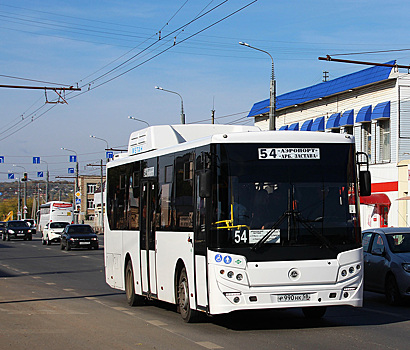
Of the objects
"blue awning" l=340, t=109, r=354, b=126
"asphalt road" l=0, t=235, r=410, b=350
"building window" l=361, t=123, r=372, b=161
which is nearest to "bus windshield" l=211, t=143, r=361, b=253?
"asphalt road" l=0, t=235, r=410, b=350

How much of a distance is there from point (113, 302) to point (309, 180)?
259 inches

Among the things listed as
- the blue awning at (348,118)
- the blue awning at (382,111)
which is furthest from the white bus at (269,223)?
the blue awning at (348,118)

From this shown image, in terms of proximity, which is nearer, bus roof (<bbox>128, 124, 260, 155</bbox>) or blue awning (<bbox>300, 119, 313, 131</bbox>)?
bus roof (<bbox>128, 124, 260, 155</bbox>)

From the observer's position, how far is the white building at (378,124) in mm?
39559

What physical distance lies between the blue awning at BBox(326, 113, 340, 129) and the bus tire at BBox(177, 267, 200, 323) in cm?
3354

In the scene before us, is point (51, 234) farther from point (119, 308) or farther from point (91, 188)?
point (91, 188)

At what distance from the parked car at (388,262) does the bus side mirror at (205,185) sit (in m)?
5.45

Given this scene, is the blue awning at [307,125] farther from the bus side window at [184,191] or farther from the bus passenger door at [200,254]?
the bus passenger door at [200,254]

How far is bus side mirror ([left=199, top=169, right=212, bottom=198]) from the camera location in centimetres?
1064

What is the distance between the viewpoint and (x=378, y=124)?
136 ft

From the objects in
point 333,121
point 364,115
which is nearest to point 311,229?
point 364,115

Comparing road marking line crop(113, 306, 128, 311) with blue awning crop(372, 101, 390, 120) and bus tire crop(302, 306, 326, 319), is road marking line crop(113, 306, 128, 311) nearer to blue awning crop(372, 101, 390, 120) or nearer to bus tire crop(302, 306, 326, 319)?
bus tire crop(302, 306, 326, 319)

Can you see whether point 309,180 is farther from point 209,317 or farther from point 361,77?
point 361,77

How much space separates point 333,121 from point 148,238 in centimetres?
3261
